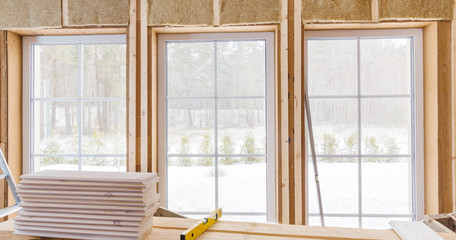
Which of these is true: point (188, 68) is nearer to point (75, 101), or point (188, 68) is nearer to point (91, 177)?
point (75, 101)

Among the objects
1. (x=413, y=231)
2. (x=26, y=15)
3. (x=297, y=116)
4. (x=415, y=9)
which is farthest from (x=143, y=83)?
(x=415, y=9)

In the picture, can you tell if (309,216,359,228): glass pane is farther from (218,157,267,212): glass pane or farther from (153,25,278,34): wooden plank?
(153,25,278,34): wooden plank

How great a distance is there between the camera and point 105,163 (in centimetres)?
200

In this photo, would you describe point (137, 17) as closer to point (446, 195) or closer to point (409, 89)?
point (409, 89)

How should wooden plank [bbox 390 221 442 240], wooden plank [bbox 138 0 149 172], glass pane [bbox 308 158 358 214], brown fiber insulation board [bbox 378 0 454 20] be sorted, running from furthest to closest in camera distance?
glass pane [bbox 308 158 358 214] → wooden plank [bbox 138 0 149 172] → brown fiber insulation board [bbox 378 0 454 20] → wooden plank [bbox 390 221 442 240]

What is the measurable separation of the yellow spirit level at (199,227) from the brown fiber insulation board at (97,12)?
147cm

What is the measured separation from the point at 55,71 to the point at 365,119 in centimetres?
225

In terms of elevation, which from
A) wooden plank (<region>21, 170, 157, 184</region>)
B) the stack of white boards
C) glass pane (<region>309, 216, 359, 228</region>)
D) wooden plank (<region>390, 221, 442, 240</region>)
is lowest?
glass pane (<region>309, 216, 359, 228</region>)

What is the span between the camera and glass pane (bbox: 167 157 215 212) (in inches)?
77.5

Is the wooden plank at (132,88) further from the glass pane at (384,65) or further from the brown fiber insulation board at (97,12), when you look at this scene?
the glass pane at (384,65)

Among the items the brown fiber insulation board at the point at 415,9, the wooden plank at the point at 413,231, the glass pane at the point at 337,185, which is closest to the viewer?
the wooden plank at the point at 413,231

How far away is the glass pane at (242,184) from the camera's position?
1.95 meters

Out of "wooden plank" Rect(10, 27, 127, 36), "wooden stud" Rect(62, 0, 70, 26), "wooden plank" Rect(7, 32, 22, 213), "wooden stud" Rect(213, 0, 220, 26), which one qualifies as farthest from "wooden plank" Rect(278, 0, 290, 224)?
"wooden plank" Rect(7, 32, 22, 213)

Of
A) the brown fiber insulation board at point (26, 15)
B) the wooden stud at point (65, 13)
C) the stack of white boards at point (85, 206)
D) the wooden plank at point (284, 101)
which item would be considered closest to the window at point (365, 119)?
the wooden plank at point (284, 101)
